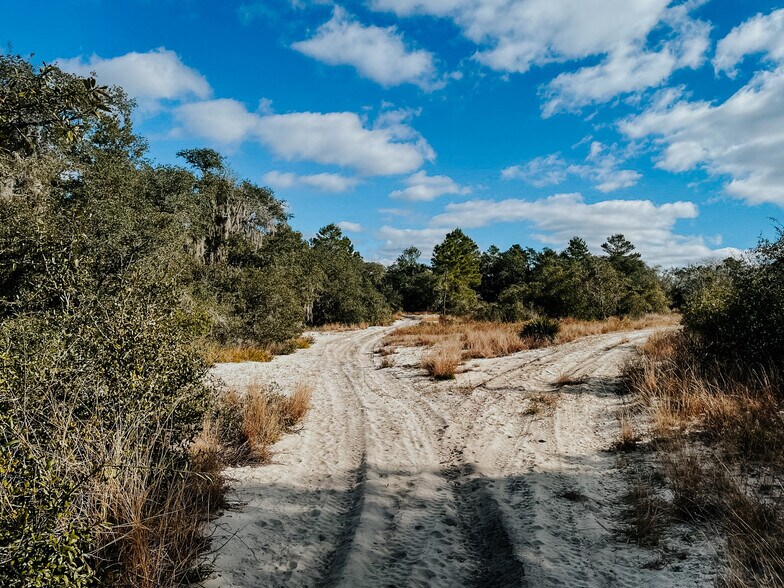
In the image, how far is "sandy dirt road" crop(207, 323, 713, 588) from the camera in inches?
136

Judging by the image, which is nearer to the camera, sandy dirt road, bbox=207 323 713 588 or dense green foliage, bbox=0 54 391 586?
dense green foliage, bbox=0 54 391 586

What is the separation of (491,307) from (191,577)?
1365 inches

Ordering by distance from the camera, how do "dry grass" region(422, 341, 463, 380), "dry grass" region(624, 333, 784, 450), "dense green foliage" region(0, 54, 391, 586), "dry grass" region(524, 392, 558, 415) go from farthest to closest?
"dry grass" region(422, 341, 463, 380) < "dry grass" region(524, 392, 558, 415) < "dry grass" region(624, 333, 784, 450) < "dense green foliage" region(0, 54, 391, 586)

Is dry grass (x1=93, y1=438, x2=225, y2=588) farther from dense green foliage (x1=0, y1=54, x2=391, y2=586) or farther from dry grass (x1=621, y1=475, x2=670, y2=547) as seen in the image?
dry grass (x1=621, y1=475, x2=670, y2=547)

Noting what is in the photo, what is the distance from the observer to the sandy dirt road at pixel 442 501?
3.46m

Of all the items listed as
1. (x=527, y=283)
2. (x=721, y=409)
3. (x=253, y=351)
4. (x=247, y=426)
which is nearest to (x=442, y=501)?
(x=247, y=426)

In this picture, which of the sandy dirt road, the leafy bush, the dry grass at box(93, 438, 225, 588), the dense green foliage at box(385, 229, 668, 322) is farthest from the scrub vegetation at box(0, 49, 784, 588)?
the dense green foliage at box(385, 229, 668, 322)

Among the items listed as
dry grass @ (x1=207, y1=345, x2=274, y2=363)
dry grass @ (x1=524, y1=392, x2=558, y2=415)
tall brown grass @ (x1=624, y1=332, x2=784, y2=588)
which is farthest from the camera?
dry grass @ (x1=207, y1=345, x2=274, y2=363)

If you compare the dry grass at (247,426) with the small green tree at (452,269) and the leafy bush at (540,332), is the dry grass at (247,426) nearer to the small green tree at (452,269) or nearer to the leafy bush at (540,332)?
the leafy bush at (540,332)

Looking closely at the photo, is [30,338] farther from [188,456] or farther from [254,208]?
[254,208]

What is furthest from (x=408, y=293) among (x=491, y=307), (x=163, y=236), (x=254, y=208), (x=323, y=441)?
(x=323, y=441)

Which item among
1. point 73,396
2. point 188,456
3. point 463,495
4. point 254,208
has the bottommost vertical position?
point 463,495

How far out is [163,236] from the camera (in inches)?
517

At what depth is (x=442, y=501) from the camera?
4832 millimetres
